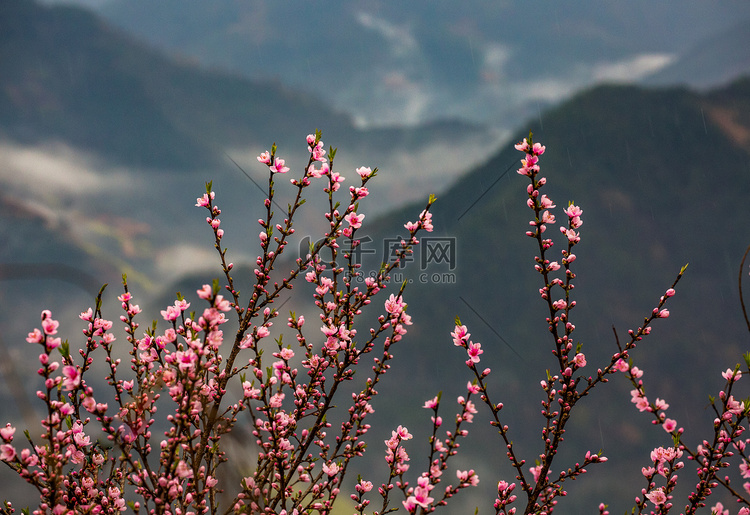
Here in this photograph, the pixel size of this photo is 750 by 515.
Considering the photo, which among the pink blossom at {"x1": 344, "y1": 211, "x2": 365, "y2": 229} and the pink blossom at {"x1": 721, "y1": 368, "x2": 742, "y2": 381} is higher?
the pink blossom at {"x1": 344, "y1": 211, "x2": 365, "y2": 229}

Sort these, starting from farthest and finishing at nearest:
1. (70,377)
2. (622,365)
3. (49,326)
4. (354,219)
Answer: (354,219)
(622,365)
(70,377)
(49,326)

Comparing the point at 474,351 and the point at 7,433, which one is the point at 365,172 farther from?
the point at 7,433

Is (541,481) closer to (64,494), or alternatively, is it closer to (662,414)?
(662,414)

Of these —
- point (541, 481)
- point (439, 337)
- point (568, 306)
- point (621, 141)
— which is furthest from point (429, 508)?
point (621, 141)

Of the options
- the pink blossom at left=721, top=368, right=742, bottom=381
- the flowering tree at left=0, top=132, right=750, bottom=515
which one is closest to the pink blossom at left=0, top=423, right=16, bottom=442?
the flowering tree at left=0, top=132, right=750, bottom=515

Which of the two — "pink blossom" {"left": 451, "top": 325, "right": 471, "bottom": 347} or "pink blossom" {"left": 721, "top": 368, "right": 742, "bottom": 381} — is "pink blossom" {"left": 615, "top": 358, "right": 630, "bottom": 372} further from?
"pink blossom" {"left": 451, "top": 325, "right": 471, "bottom": 347}

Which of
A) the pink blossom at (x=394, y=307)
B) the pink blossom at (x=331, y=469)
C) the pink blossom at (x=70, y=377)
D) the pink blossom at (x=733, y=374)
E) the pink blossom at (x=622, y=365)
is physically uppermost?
the pink blossom at (x=394, y=307)

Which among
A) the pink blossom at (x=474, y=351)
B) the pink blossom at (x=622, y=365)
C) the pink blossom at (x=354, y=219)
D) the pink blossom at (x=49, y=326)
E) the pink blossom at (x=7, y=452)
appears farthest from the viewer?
the pink blossom at (x=354, y=219)

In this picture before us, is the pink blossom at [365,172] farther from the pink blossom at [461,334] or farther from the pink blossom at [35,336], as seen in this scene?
the pink blossom at [35,336]

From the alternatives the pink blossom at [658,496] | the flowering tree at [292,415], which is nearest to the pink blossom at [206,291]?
the flowering tree at [292,415]

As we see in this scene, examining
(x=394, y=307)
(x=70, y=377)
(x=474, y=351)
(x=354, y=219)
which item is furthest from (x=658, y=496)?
(x=70, y=377)

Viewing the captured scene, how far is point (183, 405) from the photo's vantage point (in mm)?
1494

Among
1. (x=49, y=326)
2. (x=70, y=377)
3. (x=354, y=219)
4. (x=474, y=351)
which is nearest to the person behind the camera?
(x=49, y=326)

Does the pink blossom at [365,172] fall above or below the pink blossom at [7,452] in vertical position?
above
